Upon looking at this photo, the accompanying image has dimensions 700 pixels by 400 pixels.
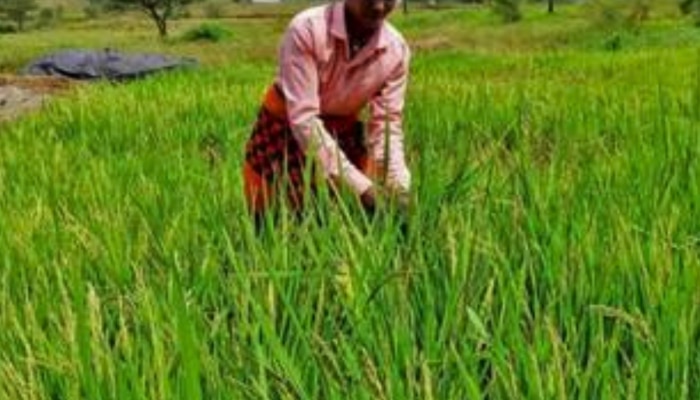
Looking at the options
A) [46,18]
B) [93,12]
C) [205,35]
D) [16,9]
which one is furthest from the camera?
[93,12]

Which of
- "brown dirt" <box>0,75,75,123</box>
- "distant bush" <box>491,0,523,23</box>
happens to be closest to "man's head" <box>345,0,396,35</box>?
"brown dirt" <box>0,75,75,123</box>

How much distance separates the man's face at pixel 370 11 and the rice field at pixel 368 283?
0.36 m

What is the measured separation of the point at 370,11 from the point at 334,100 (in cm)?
33

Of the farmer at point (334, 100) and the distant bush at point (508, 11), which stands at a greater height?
the farmer at point (334, 100)

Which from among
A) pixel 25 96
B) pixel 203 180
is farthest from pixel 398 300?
pixel 25 96

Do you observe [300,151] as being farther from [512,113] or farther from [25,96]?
[25,96]

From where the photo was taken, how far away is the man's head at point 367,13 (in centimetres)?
244

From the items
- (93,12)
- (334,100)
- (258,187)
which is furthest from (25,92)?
(93,12)

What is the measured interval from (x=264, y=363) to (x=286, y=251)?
620 millimetres

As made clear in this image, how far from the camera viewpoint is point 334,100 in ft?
8.95

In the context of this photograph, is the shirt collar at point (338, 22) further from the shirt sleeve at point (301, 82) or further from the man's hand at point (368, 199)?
the man's hand at point (368, 199)

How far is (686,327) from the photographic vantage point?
4.93 feet

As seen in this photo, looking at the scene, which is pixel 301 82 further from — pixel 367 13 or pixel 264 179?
pixel 264 179

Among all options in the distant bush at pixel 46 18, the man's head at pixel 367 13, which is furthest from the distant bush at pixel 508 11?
the man's head at pixel 367 13
